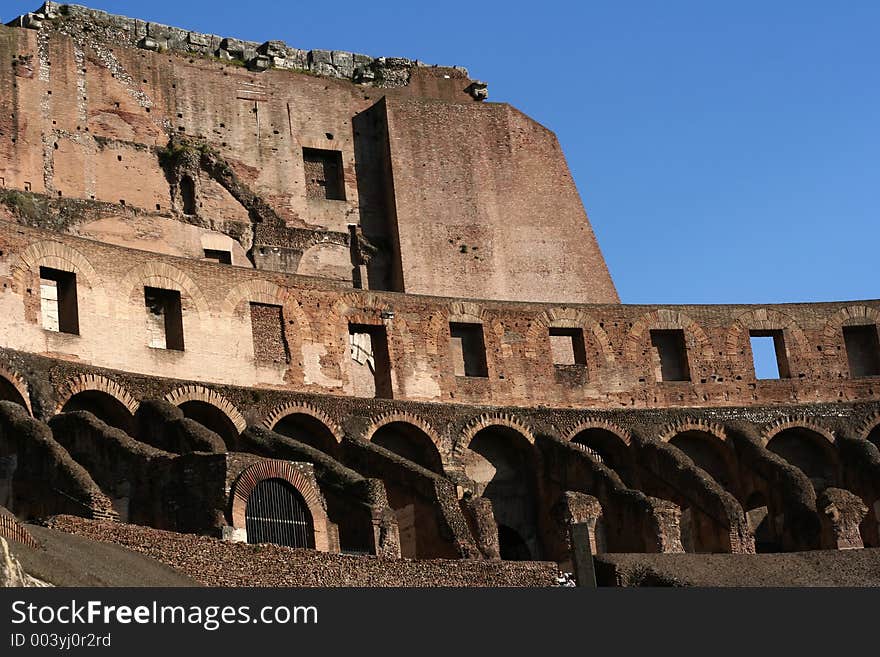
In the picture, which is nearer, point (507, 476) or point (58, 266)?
point (58, 266)

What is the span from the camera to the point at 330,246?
153ft

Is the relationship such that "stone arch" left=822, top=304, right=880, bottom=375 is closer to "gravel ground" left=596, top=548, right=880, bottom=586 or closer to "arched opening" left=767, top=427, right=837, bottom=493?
"arched opening" left=767, top=427, right=837, bottom=493

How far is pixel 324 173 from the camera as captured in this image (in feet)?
159

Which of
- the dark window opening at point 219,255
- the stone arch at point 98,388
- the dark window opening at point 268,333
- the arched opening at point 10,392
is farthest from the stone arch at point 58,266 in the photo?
the dark window opening at point 219,255

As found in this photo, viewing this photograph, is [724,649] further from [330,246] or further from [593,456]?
[330,246]

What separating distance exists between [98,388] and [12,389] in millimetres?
1742

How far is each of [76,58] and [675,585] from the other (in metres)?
21.6

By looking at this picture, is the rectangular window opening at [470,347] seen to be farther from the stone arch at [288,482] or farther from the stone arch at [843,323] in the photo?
the stone arch at [288,482]

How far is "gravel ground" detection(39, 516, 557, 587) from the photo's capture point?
85.5ft

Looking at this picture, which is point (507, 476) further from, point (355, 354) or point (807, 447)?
point (807, 447)

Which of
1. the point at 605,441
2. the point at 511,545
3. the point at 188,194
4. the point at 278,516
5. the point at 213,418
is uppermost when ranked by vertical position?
the point at 188,194

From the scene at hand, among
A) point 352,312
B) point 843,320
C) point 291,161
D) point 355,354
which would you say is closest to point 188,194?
point 291,161

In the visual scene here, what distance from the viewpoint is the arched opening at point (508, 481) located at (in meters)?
38.0

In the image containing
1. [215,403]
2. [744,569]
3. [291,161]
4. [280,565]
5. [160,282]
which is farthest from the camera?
[291,161]
